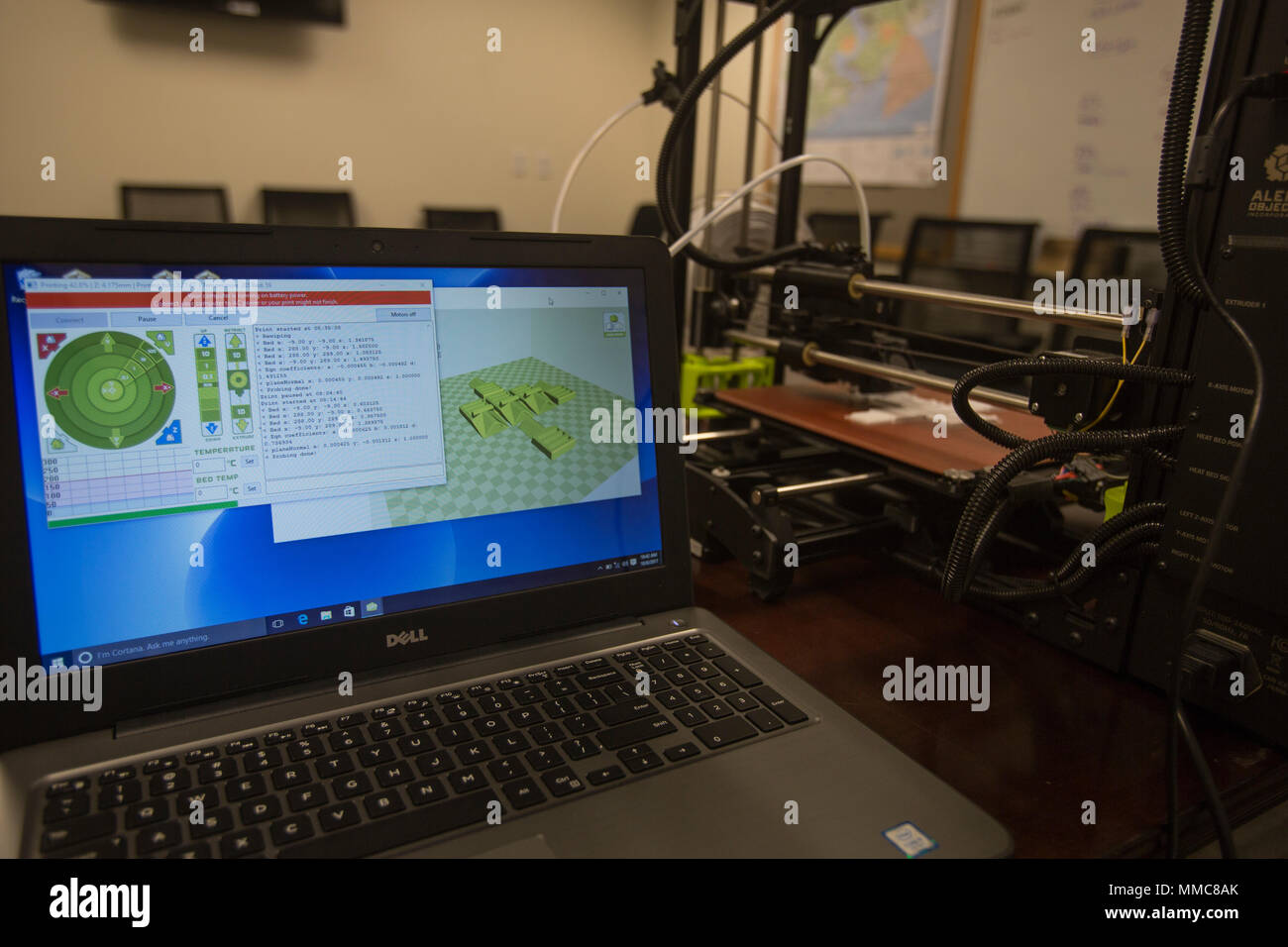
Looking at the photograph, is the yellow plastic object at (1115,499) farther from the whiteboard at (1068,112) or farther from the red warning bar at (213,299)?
the whiteboard at (1068,112)

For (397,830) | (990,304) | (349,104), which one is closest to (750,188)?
(990,304)

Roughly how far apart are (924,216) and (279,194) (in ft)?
8.67

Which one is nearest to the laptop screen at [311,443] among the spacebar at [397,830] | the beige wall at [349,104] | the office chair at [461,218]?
the spacebar at [397,830]

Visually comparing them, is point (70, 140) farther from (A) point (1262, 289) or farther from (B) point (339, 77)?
(A) point (1262, 289)

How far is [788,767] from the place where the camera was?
1.68 feet

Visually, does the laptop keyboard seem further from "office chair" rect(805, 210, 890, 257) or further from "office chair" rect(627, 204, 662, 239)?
"office chair" rect(805, 210, 890, 257)

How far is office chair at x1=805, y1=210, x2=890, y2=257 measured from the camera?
327cm

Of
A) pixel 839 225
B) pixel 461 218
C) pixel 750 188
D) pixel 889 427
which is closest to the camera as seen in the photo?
pixel 889 427

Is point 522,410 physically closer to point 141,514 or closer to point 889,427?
point 141,514

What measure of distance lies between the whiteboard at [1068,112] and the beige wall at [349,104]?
1820mm

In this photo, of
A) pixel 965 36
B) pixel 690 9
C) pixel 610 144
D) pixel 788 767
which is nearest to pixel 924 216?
pixel 965 36

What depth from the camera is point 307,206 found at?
3449 millimetres

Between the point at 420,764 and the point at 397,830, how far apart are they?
52 millimetres
